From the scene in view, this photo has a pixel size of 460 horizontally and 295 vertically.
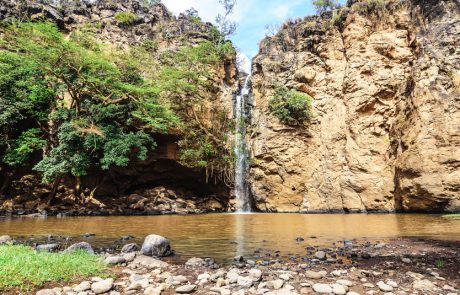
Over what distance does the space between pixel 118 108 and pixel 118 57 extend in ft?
13.7

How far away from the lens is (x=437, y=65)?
17.5m

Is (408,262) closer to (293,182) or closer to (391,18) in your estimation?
(293,182)

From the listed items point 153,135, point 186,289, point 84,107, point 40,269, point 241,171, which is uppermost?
point 84,107

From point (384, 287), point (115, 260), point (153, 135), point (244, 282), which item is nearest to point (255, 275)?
point (244, 282)

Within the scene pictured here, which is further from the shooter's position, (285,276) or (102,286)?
(285,276)

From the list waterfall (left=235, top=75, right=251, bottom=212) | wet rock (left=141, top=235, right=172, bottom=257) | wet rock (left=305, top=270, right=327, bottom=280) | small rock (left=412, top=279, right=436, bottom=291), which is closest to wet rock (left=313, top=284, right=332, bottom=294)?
wet rock (left=305, top=270, right=327, bottom=280)

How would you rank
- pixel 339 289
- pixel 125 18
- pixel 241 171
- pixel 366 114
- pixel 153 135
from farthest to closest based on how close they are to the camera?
1. pixel 125 18
2. pixel 241 171
3. pixel 153 135
4. pixel 366 114
5. pixel 339 289

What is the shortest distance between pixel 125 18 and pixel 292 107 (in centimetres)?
1676

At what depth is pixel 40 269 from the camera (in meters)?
3.85

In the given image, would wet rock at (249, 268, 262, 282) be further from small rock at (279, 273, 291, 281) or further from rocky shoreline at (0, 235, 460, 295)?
small rock at (279, 273, 291, 281)

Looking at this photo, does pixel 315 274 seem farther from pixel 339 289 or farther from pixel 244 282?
pixel 244 282

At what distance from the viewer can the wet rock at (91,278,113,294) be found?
3.63 metres

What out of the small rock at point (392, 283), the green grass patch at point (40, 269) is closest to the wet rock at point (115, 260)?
the green grass patch at point (40, 269)

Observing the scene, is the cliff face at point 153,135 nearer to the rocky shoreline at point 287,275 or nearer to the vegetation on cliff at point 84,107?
the vegetation on cliff at point 84,107
